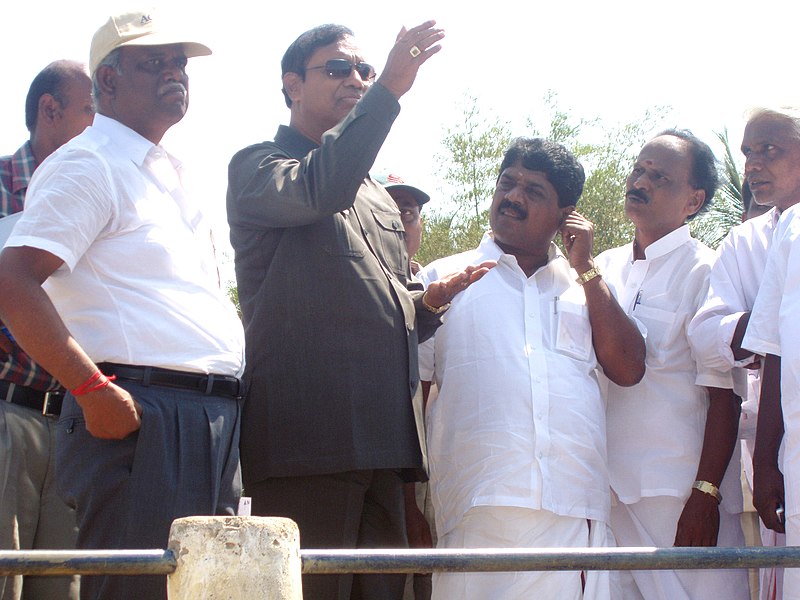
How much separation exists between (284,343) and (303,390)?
6.6 inches

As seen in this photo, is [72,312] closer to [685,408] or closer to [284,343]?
[284,343]

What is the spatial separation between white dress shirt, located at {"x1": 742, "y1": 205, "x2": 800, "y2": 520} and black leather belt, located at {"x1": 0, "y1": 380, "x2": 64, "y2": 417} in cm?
236

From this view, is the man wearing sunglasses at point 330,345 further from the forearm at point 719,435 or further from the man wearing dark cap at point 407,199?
the man wearing dark cap at point 407,199

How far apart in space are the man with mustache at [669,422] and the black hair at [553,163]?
28 cm

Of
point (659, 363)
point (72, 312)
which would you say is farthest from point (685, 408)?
point (72, 312)

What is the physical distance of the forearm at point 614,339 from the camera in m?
3.88

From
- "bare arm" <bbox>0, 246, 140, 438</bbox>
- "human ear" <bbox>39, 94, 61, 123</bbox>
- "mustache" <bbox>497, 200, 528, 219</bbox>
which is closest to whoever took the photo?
"bare arm" <bbox>0, 246, 140, 438</bbox>

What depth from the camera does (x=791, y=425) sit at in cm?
324

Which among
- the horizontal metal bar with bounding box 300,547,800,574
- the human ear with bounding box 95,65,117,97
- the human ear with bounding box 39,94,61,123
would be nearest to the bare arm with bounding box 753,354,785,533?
the horizontal metal bar with bounding box 300,547,800,574

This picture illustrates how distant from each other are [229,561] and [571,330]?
2173mm

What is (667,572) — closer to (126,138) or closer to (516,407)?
(516,407)

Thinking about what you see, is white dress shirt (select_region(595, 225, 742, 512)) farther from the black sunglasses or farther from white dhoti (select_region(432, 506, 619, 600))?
the black sunglasses

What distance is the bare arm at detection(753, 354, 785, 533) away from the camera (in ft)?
11.1

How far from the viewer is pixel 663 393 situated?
399 centimetres
